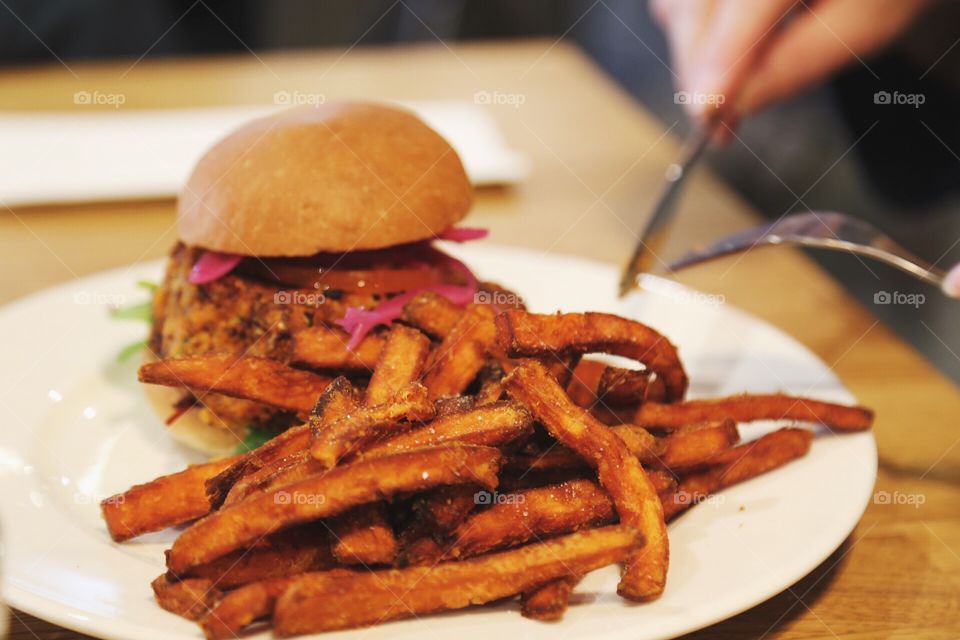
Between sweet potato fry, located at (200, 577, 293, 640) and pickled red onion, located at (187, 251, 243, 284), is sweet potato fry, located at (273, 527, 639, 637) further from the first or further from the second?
pickled red onion, located at (187, 251, 243, 284)

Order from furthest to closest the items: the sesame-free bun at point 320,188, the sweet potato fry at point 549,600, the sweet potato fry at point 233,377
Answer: the sesame-free bun at point 320,188, the sweet potato fry at point 233,377, the sweet potato fry at point 549,600

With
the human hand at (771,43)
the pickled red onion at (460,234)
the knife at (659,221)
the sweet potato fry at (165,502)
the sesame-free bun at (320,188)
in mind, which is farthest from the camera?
the human hand at (771,43)

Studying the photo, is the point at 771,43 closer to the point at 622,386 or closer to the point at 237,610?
the point at 622,386

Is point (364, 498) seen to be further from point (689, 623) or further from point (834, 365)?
point (834, 365)

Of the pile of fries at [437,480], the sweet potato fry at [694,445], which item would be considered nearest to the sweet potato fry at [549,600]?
the pile of fries at [437,480]

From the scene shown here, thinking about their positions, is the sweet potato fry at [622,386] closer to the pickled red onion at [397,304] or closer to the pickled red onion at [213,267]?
the pickled red onion at [397,304]

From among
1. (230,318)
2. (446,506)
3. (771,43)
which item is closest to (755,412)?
(446,506)
